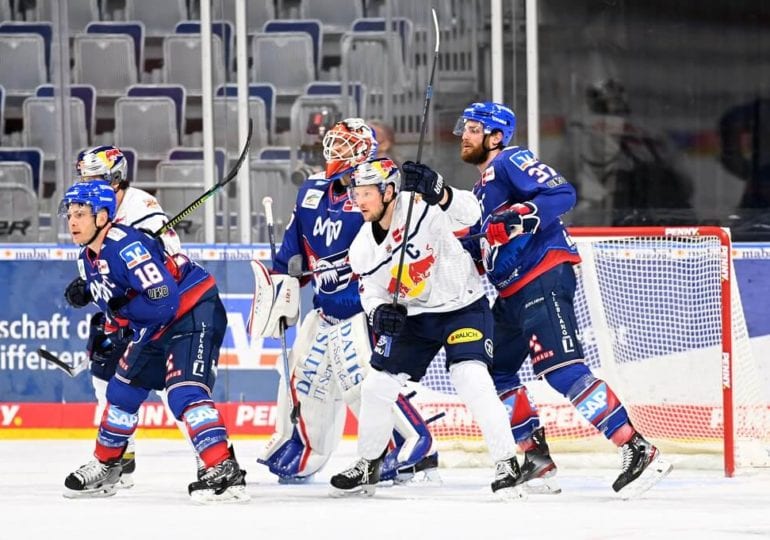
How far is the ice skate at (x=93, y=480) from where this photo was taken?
5676mm

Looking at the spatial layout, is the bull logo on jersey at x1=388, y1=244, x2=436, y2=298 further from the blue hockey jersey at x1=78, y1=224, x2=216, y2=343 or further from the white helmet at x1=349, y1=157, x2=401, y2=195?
the blue hockey jersey at x1=78, y1=224, x2=216, y2=343

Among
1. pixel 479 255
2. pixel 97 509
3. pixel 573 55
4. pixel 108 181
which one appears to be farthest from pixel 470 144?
pixel 573 55

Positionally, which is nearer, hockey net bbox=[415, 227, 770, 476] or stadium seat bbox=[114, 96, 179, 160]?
hockey net bbox=[415, 227, 770, 476]

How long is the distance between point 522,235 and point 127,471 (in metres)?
1.69

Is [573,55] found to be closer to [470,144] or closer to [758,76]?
[758,76]

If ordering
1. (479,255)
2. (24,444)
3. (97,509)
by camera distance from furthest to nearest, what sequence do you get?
(24,444)
(479,255)
(97,509)

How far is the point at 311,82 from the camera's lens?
816 cm

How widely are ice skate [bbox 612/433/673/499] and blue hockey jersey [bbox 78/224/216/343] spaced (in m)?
1.53

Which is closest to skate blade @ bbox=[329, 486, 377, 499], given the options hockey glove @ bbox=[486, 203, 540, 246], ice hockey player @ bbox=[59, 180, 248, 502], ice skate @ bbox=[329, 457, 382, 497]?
ice skate @ bbox=[329, 457, 382, 497]

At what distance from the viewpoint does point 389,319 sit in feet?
17.4

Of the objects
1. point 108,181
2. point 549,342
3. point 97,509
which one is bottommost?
point 97,509

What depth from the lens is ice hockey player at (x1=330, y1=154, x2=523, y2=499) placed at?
5363 mm

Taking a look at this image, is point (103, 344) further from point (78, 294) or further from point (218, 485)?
point (218, 485)

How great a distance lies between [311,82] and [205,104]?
524 millimetres
